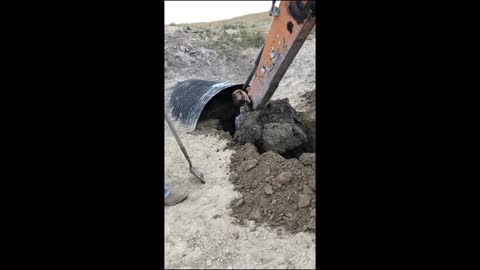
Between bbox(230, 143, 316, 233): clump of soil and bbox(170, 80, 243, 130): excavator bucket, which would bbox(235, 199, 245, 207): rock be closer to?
bbox(230, 143, 316, 233): clump of soil

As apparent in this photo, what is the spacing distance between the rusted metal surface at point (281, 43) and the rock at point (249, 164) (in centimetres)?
117

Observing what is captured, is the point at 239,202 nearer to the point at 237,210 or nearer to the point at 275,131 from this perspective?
the point at 237,210

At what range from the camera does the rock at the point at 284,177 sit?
3.36 m

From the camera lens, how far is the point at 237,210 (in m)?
3.23

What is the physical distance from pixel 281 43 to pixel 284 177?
64.5 inches

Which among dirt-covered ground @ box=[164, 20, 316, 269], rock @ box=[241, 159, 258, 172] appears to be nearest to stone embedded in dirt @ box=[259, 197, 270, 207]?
dirt-covered ground @ box=[164, 20, 316, 269]

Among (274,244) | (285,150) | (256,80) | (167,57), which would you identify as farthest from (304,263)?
(167,57)

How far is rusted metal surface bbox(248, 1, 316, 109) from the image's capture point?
3547 mm

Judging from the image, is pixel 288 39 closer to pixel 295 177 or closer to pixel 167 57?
pixel 295 177

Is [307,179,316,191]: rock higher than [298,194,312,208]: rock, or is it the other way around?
[307,179,316,191]: rock

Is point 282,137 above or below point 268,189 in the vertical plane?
above

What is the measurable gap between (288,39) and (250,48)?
791 cm

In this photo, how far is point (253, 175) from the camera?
12.2 ft

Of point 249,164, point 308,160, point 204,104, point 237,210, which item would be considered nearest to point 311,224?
point 237,210
